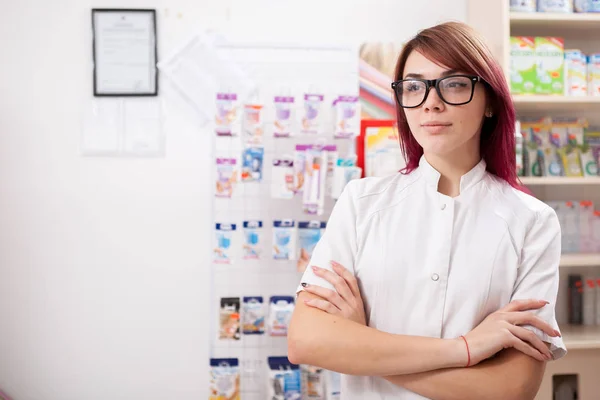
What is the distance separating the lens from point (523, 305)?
4.34 feet

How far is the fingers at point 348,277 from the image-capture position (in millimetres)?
1403

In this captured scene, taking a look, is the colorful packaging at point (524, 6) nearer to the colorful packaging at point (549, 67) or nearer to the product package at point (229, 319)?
the colorful packaging at point (549, 67)

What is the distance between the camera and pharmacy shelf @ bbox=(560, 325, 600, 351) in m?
2.88

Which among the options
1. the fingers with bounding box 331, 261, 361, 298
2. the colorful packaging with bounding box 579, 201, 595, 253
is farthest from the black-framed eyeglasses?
the colorful packaging with bounding box 579, 201, 595, 253

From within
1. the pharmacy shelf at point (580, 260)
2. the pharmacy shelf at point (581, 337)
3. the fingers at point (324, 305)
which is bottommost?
the pharmacy shelf at point (581, 337)

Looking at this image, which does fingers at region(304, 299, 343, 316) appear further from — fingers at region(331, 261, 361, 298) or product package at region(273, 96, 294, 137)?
product package at region(273, 96, 294, 137)

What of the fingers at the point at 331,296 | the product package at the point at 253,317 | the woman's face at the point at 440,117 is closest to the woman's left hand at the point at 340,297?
the fingers at the point at 331,296

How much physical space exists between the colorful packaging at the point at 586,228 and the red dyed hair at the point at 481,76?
6.42 feet

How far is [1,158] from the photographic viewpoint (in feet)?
11.0

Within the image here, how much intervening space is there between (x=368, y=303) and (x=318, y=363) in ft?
0.61

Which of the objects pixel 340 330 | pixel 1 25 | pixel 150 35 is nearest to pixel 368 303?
pixel 340 330

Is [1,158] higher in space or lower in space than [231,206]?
higher

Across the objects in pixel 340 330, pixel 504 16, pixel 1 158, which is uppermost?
pixel 504 16

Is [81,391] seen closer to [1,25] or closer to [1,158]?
[1,158]
